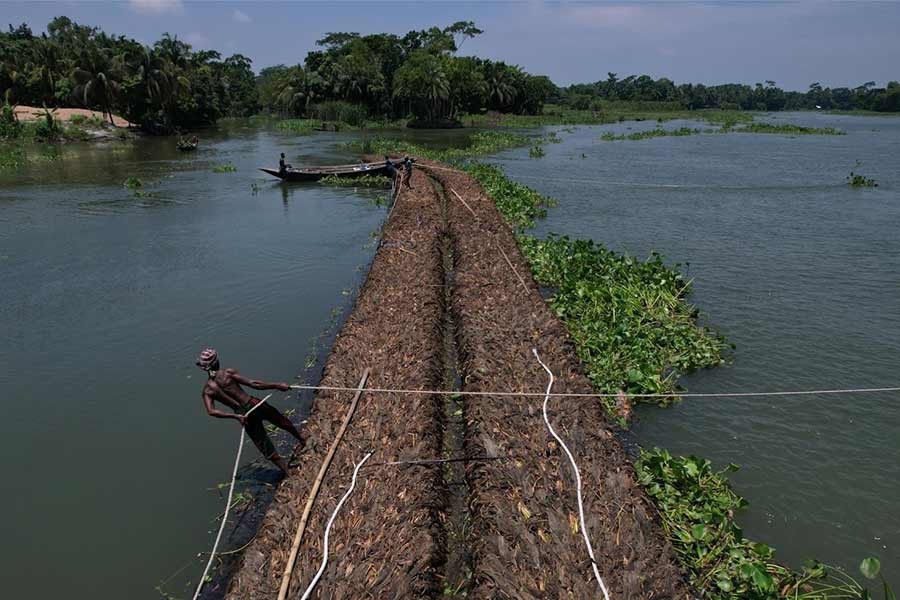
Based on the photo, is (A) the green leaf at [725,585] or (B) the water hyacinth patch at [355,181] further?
(B) the water hyacinth patch at [355,181]

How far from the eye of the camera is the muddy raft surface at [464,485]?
520 centimetres

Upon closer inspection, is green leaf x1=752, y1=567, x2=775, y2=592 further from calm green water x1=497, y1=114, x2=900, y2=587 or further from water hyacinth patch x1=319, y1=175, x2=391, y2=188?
water hyacinth patch x1=319, y1=175, x2=391, y2=188

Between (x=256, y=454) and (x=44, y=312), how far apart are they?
28.3 feet

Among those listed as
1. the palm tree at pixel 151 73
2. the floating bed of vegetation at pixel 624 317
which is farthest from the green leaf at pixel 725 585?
the palm tree at pixel 151 73

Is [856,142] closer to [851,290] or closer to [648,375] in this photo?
[851,290]

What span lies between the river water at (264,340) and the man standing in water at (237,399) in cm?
110

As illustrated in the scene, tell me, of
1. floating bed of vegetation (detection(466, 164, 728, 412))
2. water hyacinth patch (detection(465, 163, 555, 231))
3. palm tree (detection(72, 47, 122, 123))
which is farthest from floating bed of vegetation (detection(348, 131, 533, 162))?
palm tree (detection(72, 47, 122, 123))

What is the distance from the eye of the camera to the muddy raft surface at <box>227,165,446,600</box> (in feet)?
17.1

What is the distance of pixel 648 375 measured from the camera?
921 cm

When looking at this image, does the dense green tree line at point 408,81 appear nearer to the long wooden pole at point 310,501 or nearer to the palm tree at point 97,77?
the palm tree at point 97,77

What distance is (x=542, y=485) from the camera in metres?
6.25

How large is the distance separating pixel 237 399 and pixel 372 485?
76.9 inches

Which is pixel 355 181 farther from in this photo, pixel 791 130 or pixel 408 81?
pixel 791 130

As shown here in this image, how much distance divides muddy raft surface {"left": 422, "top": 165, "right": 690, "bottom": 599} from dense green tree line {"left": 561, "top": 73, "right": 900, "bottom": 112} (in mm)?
118920
